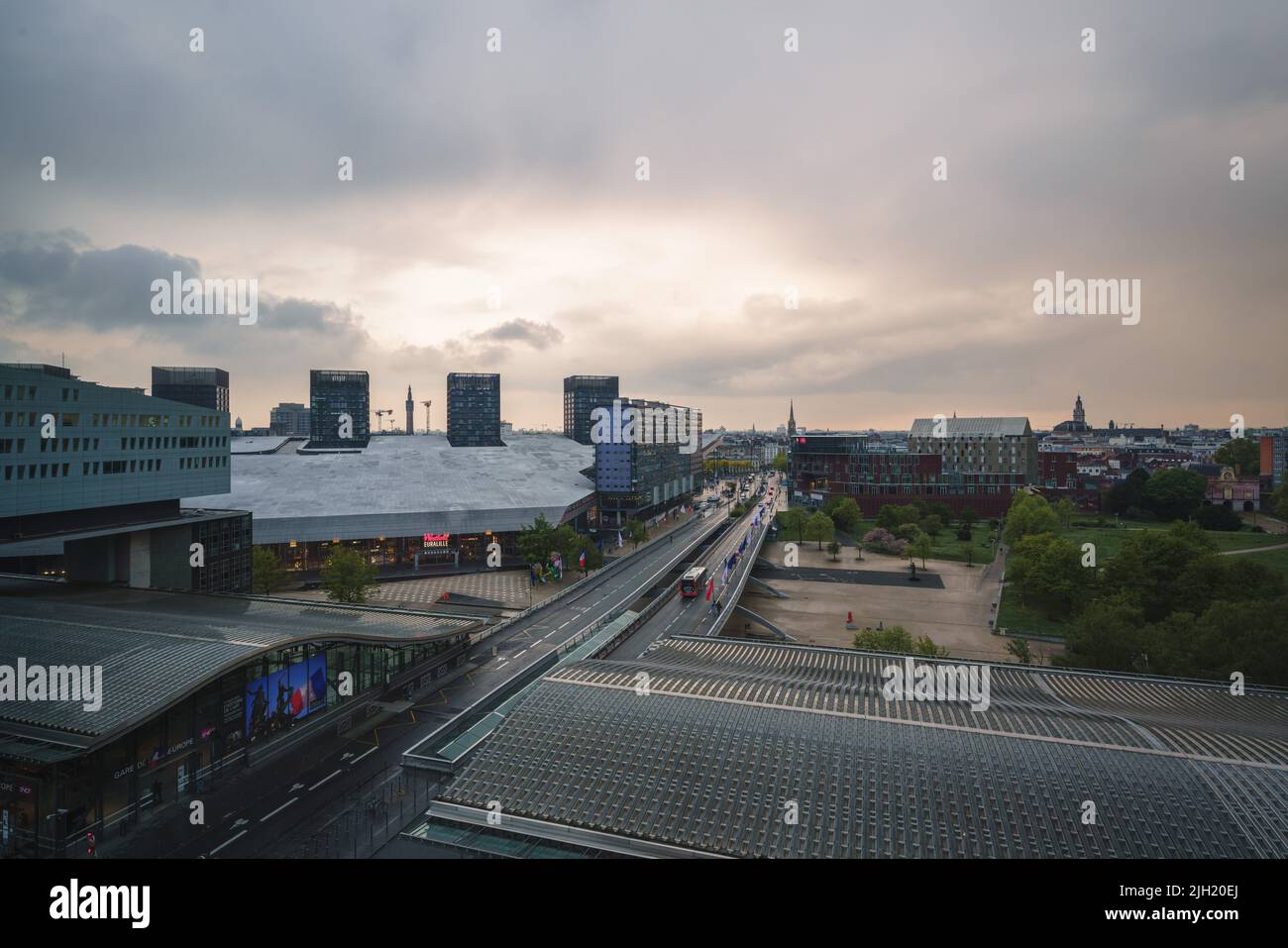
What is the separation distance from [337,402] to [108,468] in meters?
138

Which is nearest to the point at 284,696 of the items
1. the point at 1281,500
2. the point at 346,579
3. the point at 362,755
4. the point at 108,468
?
the point at 362,755

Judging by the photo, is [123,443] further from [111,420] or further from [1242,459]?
[1242,459]

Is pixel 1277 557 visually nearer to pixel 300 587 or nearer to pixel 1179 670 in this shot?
pixel 1179 670

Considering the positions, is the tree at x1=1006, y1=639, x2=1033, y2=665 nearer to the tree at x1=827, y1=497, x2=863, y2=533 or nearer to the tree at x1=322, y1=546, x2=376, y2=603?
the tree at x1=322, y1=546, x2=376, y2=603

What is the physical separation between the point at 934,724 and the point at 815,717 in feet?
11.9

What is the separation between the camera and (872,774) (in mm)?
19016

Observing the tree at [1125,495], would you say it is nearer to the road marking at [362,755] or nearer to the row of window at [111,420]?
the road marking at [362,755]

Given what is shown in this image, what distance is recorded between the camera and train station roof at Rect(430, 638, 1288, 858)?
55.2 feet

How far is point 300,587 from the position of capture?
207ft

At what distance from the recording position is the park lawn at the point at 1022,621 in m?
50.2

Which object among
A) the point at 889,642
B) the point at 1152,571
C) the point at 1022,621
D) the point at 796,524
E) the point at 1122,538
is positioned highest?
the point at 796,524

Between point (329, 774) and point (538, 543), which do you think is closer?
point (329, 774)

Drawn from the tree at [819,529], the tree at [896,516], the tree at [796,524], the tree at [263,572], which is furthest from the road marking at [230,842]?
the tree at [896,516]
